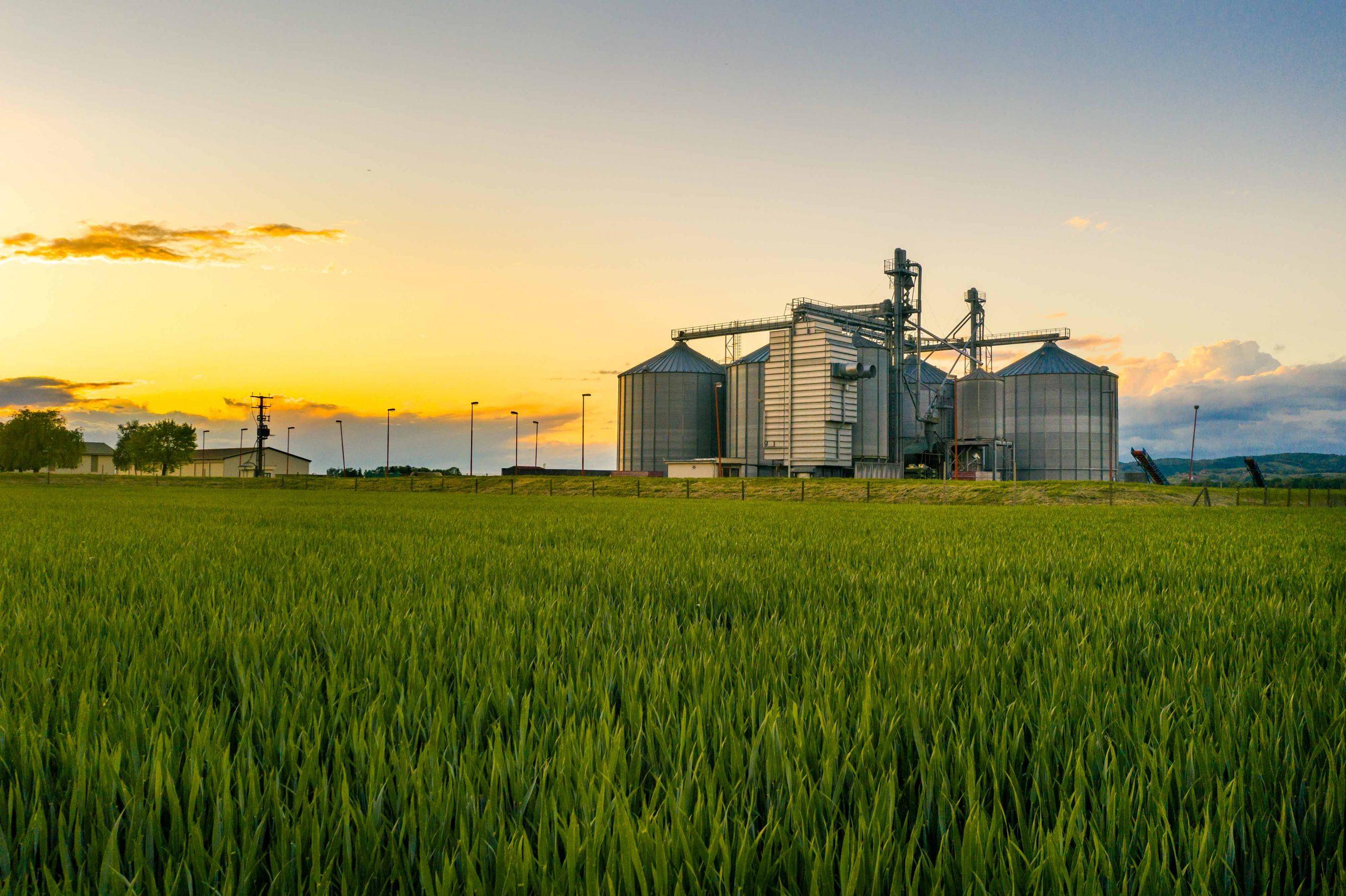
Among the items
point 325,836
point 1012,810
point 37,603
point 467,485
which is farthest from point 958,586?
point 467,485

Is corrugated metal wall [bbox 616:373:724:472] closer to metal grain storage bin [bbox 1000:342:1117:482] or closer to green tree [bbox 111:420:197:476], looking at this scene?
metal grain storage bin [bbox 1000:342:1117:482]

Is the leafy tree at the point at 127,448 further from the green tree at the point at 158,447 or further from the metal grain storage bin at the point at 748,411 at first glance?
the metal grain storage bin at the point at 748,411

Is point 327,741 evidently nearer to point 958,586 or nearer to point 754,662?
point 754,662

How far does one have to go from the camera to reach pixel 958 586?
6.20 meters

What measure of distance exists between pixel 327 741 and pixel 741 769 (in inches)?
50.4

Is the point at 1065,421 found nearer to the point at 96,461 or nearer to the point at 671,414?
the point at 671,414

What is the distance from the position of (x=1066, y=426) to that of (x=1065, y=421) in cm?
42

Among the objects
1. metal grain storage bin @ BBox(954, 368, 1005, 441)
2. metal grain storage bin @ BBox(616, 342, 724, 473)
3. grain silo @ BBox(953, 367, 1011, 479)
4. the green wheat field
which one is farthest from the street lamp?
the green wheat field

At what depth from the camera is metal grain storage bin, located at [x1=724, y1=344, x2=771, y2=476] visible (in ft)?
231

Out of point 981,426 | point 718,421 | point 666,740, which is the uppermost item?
point 718,421

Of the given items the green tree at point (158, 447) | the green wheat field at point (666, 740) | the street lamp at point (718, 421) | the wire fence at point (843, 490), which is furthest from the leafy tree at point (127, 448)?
the green wheat field at point (666, 740)

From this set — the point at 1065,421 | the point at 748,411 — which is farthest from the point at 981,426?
the point at 748,411

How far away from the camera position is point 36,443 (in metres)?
106

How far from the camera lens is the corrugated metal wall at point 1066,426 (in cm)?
6950
